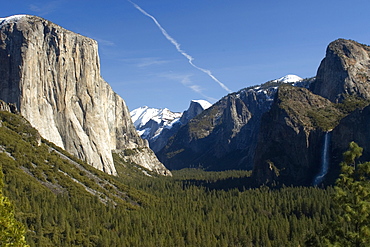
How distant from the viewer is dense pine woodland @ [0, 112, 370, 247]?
82.8m

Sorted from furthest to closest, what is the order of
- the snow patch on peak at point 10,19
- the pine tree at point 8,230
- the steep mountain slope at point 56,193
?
the snow patch on peak at point 10,19 → the steep mountain slope at point 56,193 → the pine tree at point 8,230

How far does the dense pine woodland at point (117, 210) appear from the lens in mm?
82750

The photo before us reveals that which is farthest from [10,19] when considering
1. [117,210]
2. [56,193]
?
[117,210]

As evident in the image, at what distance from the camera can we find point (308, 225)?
10594 cm

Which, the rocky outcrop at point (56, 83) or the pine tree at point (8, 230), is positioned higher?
the rocky outcrop at point (56, 83)

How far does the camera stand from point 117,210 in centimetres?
10931

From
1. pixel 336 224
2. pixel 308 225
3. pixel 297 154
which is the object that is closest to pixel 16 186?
pixel 308 225

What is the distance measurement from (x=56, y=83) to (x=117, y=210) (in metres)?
75.8

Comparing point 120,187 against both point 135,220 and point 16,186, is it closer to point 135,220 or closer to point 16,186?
point 135,220

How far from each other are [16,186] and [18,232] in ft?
245

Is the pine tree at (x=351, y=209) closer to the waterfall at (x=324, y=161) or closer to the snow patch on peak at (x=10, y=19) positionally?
the waterfall at (x=324, y=161)

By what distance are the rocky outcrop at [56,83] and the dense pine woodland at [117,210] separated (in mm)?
16986

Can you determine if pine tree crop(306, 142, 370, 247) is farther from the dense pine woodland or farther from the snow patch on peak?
the snow patch on peak

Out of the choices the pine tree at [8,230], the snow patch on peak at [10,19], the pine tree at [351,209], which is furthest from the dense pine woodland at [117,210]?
the pine tree at [8,230]
